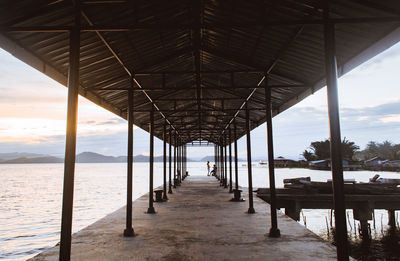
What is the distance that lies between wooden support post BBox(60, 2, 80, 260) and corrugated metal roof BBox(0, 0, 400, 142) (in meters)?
0.40

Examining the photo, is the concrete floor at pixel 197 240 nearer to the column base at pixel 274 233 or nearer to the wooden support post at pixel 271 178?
the column base at pixel 274 233

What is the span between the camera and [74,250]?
7.52 meters

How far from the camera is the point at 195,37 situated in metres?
8.87

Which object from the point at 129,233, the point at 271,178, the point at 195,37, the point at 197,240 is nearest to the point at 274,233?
the point at 271,178

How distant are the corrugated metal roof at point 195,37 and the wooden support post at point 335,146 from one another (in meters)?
0.49

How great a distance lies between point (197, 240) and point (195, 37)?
6.26m

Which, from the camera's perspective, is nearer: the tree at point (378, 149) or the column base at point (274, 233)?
the column base at point (274, 233)

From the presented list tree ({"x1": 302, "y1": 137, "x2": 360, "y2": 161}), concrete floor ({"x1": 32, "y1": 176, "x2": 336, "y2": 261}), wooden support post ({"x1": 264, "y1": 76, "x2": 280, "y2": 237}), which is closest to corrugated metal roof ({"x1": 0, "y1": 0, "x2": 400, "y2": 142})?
wooden support post ({"x1": 264, "y1": 76, "x2": 280, "y2": 237})

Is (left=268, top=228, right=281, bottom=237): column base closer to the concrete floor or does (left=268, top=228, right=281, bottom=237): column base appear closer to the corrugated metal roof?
the concrete floor

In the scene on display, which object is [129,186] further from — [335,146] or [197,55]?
[335,146]

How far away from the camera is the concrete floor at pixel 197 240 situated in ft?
23.4

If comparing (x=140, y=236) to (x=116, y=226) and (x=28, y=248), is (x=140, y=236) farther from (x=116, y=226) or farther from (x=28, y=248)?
(x=28, y=248)

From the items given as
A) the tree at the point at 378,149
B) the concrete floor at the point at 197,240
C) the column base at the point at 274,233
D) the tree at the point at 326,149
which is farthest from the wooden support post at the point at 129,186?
the tree at the point at 378,149

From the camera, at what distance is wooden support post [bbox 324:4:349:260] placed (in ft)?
18.5
